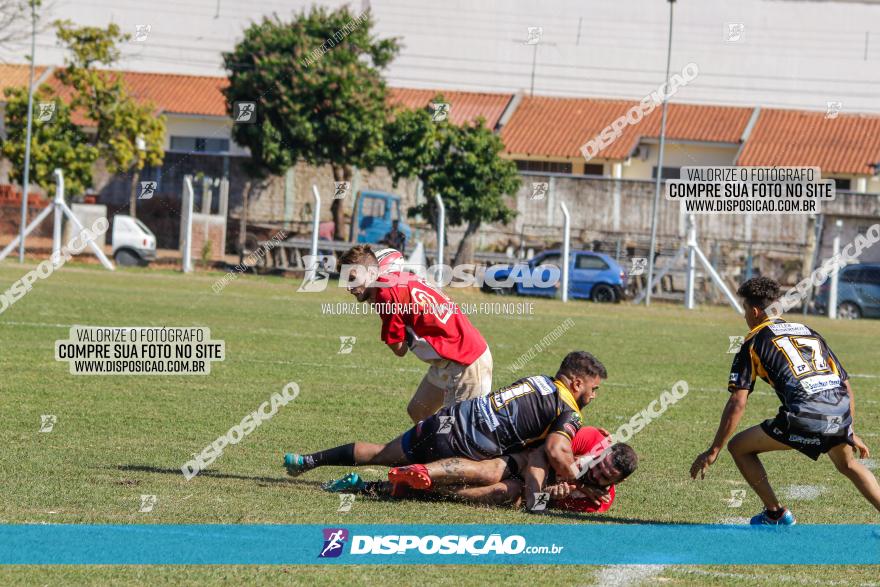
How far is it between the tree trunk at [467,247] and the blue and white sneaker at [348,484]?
27.2 metres

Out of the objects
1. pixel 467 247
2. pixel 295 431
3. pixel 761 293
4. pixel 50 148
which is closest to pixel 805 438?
pixel 761 293

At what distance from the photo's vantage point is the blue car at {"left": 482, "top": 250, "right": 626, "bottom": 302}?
111 feet

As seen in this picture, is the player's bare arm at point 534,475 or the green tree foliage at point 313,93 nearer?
the player's bare arm at point 534,475

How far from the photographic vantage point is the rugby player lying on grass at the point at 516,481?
7953 millimetres

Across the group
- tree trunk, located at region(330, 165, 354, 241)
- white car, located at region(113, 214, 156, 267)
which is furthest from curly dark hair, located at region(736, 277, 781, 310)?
tree trunk, located at region(330, 165, 354, 241)

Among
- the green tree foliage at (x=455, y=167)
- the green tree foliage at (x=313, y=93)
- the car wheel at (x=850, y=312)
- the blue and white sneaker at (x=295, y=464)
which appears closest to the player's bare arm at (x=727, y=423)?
the blue and white sneaker at (x=295, y=464)

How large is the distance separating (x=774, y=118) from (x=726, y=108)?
82.3 inches

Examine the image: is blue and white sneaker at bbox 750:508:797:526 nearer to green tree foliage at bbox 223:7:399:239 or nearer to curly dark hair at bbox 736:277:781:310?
curly dark hair at bbox 736:277:781:310

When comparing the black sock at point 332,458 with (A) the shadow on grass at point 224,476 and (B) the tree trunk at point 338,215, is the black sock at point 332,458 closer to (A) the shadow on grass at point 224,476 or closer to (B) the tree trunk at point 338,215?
(A) the shadow on grass at point 224,476

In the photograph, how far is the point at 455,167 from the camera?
37062 mm

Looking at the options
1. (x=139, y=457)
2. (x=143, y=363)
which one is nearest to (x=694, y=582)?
(x=139, y=457)

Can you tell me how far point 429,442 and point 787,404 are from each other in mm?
2290

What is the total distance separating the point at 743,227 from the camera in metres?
39.5

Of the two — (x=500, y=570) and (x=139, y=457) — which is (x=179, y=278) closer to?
(x=139, y=457)
